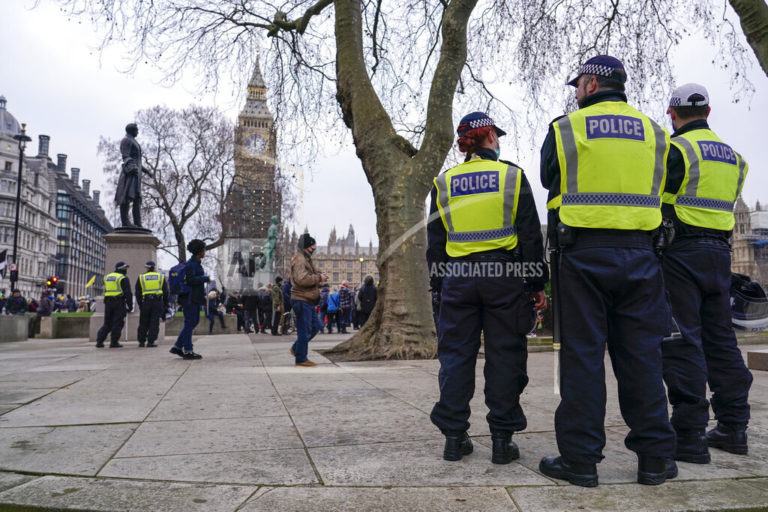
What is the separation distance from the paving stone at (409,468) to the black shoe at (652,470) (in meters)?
0.43

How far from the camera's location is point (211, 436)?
369cm

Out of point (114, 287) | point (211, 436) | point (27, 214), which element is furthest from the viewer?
point (27, 214)

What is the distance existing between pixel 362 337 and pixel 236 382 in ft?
11.9

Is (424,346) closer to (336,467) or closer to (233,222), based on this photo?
(336,467)

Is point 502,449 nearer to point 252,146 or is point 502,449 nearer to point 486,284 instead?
point 486,284

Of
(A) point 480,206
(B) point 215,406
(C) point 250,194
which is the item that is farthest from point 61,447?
(C) point 250,194

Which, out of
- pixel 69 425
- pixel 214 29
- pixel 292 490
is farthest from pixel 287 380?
pixel 214 29

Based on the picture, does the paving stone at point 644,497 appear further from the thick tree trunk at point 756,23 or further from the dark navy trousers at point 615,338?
the thick tree trunk at point 756,23

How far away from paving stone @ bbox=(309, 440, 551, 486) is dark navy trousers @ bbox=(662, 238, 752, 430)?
1097 millimetres

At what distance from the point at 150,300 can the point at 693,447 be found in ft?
39.3

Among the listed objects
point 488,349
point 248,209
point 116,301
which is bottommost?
point 488,349

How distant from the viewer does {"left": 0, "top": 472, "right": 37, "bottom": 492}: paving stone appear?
104 inches

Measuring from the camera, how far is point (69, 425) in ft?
13.3

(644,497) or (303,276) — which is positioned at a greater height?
(303,276)
